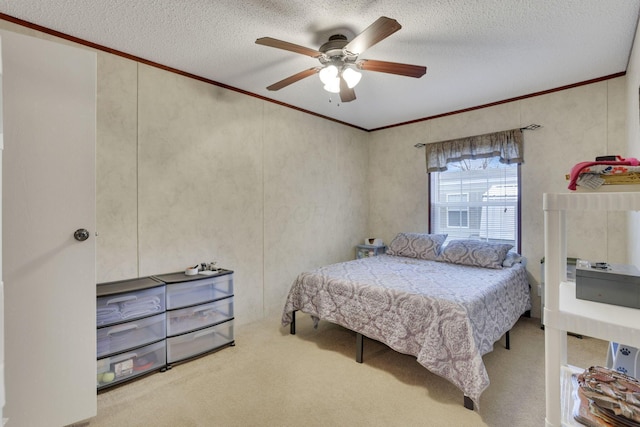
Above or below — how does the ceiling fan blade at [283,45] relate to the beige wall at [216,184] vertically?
above

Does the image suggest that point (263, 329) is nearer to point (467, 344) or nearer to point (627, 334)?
point (467, 344)

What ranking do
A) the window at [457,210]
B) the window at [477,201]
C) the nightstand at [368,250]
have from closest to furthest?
the window at [477,201] → the window at [457,210] → the nightstand at [368,250]

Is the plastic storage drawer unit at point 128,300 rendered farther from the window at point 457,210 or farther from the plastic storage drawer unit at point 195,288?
the window at point 457,210

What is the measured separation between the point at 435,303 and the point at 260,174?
222cm

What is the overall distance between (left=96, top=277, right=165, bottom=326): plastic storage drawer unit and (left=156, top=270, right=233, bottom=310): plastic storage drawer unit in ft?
0.30

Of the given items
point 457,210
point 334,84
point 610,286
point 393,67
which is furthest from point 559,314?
point 457,210

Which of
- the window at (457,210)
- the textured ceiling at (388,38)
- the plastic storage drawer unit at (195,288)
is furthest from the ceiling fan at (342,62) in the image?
the window at (457,210)

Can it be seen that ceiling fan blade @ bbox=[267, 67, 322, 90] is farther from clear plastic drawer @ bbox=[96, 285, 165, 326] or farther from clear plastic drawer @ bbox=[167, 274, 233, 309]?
clear plastic drawer @ bbox=[96, 285, 165, 326]

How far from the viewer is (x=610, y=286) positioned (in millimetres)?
974

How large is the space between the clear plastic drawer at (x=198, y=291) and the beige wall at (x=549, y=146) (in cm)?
269

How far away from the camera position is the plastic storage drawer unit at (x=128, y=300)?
6.93ft

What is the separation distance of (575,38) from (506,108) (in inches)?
52.4

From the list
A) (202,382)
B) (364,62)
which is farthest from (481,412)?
(364,62)

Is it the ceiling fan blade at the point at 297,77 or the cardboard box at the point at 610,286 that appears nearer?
the cardboard box at the point at 610,286
